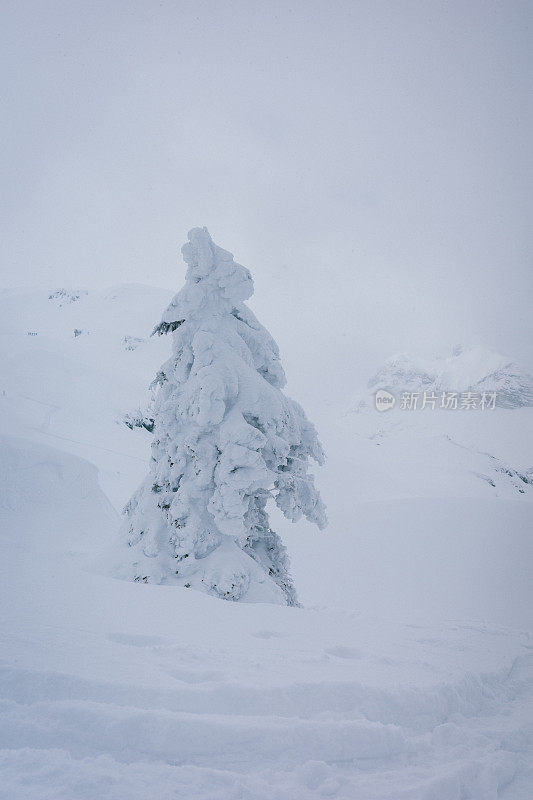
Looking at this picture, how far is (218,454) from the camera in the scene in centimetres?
914

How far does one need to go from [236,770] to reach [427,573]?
16084 mm

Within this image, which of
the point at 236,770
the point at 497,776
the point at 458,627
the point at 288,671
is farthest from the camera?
the point at 458,627

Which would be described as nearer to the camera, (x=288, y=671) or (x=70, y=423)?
(x=288, y=671)

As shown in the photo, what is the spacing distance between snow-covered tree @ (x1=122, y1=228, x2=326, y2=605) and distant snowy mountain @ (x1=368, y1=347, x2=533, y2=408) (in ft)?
372

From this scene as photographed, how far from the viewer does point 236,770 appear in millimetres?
3020

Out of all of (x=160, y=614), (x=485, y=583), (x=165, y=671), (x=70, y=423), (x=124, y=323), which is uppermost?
(x=124, y=323)

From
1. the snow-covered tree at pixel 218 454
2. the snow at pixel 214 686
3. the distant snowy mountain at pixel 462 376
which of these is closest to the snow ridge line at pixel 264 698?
the snow at pixel 214 686

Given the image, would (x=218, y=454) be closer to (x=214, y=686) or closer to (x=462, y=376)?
(x=214, y=686)

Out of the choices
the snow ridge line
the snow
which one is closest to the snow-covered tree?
the snow

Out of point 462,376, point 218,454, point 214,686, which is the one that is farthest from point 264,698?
point 462,376

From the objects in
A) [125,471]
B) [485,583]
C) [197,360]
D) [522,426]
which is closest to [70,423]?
[125,471]

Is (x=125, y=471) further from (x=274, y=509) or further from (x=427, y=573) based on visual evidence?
(x=427, y=573)

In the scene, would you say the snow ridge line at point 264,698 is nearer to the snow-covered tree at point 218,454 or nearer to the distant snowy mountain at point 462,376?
the snow-covered tree at point 218,454

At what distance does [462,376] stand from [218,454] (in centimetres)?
14296
